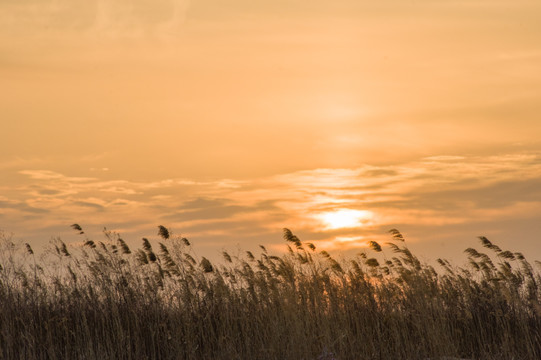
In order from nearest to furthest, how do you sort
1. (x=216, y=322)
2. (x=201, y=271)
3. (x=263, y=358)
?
(x=263, y=358) → (x=216, y=322) → (x=201, y=271)

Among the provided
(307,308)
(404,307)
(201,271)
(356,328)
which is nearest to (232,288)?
(201,271)

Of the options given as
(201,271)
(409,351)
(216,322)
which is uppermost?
(201,271)

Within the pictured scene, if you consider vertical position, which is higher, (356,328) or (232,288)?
(232,288)

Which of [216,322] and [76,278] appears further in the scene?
[76,278]

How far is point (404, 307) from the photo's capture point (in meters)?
11.9

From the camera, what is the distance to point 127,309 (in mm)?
11797

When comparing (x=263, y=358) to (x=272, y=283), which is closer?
(x=263, y=358)

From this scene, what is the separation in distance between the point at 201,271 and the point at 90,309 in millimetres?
2051

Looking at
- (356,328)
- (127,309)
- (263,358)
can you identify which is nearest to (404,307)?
(356,328)

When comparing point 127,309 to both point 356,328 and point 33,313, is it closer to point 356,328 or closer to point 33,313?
point 33,313

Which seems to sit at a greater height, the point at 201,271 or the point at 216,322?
the point at 201,271

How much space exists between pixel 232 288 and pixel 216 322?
2.83ft

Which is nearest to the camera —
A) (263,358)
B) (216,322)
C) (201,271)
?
(263,358)

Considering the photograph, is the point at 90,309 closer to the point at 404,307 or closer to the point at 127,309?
the point at 127,309
